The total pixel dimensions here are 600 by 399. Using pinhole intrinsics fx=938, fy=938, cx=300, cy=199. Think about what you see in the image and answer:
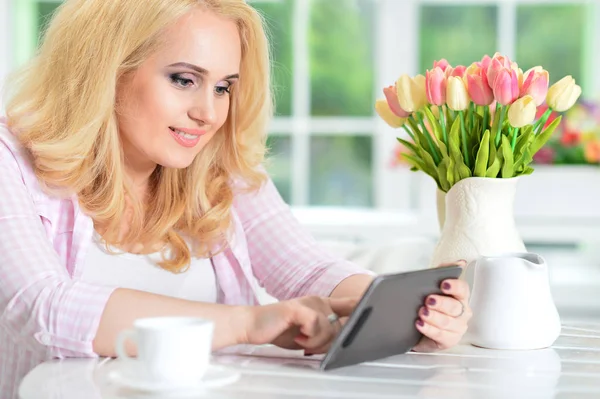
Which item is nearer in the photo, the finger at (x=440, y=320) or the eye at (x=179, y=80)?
the finger at (x=440, y=320)

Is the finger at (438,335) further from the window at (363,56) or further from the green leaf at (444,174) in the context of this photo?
the window at (363,56)

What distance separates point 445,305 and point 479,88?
14.2 inches

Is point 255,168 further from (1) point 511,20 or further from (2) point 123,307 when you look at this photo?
(1) point 511,20

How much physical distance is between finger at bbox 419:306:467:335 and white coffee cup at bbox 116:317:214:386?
36 centimetres

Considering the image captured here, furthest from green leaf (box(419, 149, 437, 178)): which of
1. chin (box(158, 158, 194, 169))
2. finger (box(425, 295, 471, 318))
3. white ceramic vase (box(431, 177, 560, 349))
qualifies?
chin (box(158, 158, 194, 169))

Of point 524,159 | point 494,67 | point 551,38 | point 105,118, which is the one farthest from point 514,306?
point 551,38

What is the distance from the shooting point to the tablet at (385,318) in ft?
3.97

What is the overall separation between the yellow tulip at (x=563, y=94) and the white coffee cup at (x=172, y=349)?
748 millimetres

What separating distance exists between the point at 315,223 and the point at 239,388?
2.65m

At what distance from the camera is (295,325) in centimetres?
131

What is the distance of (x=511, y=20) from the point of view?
4.67 meters

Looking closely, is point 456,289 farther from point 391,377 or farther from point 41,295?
point 41,295

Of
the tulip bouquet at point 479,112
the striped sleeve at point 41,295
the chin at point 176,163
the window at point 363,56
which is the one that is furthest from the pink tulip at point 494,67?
the window at point 363,56

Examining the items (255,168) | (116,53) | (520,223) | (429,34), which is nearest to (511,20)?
(429,34)
